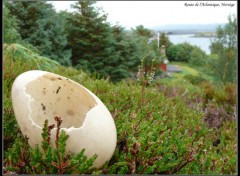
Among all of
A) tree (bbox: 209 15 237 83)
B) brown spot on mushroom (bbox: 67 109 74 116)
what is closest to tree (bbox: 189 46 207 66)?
tree (bbox: 209 15 237 83)

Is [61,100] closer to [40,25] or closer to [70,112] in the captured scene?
[70,112]

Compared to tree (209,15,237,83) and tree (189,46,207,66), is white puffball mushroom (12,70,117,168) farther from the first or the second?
tree (189,46,207,66)

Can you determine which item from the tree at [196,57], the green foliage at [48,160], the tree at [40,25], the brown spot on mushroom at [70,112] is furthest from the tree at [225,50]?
the green foliage at [48,160]

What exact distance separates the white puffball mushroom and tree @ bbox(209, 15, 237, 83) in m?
17.6

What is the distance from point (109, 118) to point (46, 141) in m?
0.48

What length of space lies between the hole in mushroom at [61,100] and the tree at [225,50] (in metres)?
17.6

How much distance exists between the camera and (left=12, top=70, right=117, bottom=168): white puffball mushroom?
2.02 m

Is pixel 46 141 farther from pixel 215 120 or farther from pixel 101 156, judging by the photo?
pixel 215 120

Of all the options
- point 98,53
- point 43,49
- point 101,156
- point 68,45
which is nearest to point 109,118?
point 101,156

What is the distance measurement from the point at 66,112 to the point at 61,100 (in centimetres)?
9

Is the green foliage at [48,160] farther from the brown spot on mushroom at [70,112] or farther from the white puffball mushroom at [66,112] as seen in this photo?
the brown spot on mushroom at [70,112]

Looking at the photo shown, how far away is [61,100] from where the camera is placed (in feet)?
8.20

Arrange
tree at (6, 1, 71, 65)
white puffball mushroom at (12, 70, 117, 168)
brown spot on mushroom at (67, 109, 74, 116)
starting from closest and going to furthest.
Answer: white puffball mushroom at (12, 70, 117, 168), brown spot on mushroom at (67, 109, 74, 116), tree at (6, 1, 71, 65)

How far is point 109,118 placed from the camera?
2.24 meters
